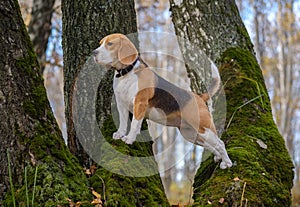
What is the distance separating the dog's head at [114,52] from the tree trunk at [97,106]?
72 centimetres

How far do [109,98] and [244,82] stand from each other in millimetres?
1805

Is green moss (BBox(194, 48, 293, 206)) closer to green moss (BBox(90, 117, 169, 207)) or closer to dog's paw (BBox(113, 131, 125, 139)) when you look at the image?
green moss (BBox(90, 117, 169, 207))

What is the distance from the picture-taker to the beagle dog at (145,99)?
3592 millimetres

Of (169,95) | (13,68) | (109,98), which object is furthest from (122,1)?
(13,68)

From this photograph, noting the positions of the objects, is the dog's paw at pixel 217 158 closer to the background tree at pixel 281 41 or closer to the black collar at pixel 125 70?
the black collar at pixel 125 70

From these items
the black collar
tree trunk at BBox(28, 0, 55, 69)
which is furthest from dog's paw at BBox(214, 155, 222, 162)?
tree trunk at BBox(28, 0, 55, 69)

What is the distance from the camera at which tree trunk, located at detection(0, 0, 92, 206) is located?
10.4 feet

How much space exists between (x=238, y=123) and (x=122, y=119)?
5.32ft

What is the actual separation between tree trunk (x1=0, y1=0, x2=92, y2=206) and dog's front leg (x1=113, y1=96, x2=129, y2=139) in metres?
0.52

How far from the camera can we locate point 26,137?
3291 millimetres

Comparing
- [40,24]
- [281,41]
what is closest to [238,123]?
[40,24]

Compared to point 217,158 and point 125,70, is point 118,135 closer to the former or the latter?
point 125,70

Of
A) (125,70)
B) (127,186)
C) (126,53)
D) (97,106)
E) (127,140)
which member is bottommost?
(127,186)

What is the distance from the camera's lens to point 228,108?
5.17 meters
